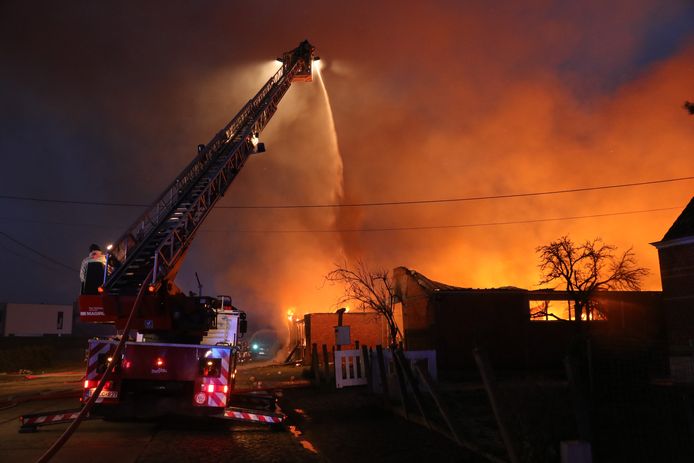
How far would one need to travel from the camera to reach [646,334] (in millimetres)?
23875

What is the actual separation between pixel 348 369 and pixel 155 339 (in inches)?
247

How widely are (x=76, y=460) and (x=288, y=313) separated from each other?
26.4 meters

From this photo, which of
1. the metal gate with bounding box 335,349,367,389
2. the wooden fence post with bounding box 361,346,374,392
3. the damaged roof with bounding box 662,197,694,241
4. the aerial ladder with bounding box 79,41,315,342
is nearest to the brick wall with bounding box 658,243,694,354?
the damaged roof with bounding box 662,197,694,241

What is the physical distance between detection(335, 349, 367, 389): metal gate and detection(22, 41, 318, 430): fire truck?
11.9 ft

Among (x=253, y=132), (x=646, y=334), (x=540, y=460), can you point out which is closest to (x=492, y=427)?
(x=540, y=460)

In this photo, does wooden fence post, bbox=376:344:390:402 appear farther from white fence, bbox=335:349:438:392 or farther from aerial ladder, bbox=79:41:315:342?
aerial ladder, bbox=79:41:315:342

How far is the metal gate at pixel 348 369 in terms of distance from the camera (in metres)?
14.4

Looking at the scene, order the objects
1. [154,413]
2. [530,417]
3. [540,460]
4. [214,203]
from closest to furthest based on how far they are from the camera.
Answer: [540,460]
[530,417]
[154,413]
[214,203]

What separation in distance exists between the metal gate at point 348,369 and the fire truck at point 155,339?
3.62 metres

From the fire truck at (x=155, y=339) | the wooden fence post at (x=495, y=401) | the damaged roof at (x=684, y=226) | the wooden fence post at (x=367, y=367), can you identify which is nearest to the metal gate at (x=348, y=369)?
the wooden fence post at (x=367, y=367)

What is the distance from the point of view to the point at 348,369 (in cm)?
Answer: 1439

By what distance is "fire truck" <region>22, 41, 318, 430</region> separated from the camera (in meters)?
8.47

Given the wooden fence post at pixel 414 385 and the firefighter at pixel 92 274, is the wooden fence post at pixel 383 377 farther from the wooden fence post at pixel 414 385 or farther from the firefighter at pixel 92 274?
the firefighter at pixel 92 274

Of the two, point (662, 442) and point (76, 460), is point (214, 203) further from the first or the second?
point (662, 442)
